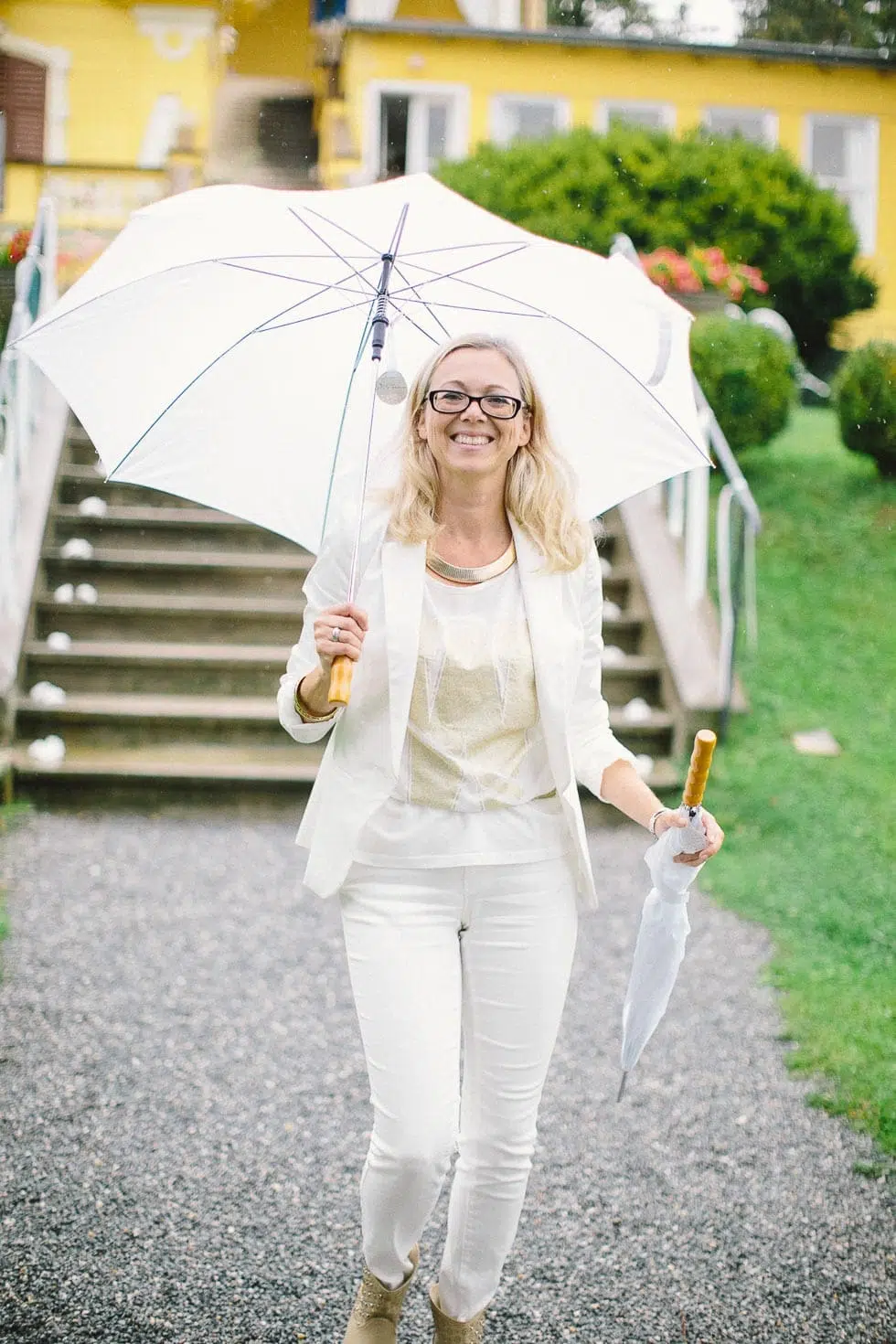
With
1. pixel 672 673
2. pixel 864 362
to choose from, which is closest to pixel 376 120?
pixel 864 362

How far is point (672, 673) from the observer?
595cm

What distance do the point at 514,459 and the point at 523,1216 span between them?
68.5 inches

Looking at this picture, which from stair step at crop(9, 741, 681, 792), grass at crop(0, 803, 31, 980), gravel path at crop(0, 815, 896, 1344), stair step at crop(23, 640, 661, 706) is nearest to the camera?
gravel path at crop(0, 815, 896, 1344)

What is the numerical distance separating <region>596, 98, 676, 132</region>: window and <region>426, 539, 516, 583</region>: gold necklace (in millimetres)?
13748

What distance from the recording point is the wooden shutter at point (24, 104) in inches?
532

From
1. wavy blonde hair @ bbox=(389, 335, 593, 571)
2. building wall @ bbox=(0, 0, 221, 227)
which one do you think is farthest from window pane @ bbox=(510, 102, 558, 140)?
wavy blonde hair @ bbox=(389, 335, 593, 571)

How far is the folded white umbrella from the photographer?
1.98 m

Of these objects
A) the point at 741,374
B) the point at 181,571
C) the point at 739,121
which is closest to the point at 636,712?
the point at 181,571

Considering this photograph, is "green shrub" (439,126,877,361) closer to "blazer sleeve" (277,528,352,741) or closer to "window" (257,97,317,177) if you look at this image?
"window" (257,97,317,177)

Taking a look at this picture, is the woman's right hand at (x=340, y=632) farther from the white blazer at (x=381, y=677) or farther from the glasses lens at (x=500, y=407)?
the glasses lens at (x=500, y=407)

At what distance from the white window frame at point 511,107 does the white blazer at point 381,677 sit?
13450 millimetres

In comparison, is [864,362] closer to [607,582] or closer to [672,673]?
[607,582]

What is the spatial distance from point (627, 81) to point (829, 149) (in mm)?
2583

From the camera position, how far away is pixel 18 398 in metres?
6.68
